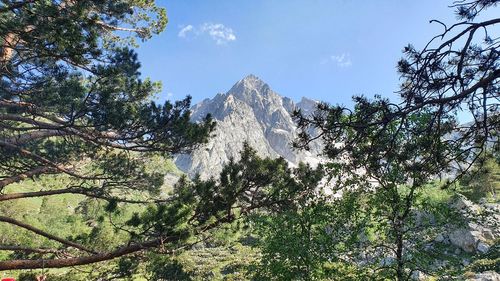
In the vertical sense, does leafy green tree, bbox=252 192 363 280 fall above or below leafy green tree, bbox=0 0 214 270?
below

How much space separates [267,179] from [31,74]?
23.3 feet

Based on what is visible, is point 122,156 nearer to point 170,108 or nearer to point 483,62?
point 170,108

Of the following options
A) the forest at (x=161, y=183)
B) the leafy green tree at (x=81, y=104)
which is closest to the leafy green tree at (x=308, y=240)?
the forest at (x=161, y=183)

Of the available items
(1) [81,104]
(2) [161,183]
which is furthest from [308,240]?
(1) [81,104]

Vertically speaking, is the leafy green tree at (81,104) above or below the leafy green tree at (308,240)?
above

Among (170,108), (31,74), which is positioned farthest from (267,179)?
(31,74)

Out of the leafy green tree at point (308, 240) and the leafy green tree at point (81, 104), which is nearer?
the leafy green tree at point (81, 104)

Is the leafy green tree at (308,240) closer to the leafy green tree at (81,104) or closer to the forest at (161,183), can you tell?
the forest at (161,183)

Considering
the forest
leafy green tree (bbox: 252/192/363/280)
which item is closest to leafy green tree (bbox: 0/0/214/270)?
the forest

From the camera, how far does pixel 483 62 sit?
3875mm

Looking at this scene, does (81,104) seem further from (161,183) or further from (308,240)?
(308,240)

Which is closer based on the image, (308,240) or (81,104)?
(81,104)

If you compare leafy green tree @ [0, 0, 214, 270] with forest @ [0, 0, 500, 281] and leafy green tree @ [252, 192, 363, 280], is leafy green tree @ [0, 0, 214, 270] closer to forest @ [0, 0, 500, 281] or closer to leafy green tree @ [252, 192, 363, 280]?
forest @ [0, 0, 500, 281]

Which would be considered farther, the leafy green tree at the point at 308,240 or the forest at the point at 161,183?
the leafy green tree at the point at 308,240
